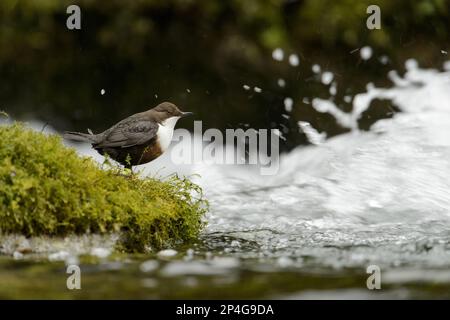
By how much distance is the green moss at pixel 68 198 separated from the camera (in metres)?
4.34

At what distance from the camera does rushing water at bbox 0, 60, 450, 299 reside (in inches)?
149

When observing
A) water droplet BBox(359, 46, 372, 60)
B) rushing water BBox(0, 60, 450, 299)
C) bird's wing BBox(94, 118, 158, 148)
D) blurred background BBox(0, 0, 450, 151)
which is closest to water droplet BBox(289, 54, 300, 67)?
blurred background BBox(0, 0, 450, 151)

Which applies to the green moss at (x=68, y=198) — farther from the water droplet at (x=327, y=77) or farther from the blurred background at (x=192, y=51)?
the water droplet at (x=327, y=77)

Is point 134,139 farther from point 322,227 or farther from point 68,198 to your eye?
point 322,227

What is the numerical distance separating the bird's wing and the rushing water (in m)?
0.91

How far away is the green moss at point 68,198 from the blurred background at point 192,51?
4.86 m

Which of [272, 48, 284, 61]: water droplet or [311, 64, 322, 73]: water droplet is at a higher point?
[272, 48, 284, 61]: water droplet

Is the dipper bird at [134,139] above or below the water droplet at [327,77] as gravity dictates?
below

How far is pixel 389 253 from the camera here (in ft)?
15.4

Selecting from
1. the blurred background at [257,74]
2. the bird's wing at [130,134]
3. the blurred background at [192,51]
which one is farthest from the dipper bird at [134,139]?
the blurred background at [192,51]

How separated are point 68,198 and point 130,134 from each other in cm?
151

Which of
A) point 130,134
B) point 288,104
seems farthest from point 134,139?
point 288,104

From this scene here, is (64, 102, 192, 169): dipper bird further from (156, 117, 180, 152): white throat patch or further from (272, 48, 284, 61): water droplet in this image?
(272, 48, 284, 61): water droplet
